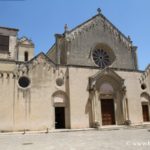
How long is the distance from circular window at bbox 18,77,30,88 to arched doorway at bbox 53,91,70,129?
9.63 ft

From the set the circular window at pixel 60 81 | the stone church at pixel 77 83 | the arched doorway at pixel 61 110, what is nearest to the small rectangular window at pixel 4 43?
the stone church at pixel 77 83

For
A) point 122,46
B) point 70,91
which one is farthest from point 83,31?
point 70,91

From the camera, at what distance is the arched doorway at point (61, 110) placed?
70.9 feet

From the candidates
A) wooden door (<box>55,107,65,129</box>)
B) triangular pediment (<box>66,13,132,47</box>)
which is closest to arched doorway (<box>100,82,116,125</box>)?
wooden door (<box>55,107,65,129</box>)

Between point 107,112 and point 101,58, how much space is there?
262 inches

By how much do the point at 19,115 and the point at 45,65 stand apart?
5548 mm

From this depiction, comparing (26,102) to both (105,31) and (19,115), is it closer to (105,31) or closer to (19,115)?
(19,115)

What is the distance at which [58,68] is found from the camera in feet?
73.3

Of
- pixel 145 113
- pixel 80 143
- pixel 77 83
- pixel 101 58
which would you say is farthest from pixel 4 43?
pixel 145 113

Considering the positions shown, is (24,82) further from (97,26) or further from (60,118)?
(97,26)

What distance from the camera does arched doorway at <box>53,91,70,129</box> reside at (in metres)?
21.6

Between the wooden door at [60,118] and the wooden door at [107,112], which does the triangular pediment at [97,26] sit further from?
the wooden door at [107,112]

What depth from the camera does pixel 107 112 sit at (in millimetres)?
23781

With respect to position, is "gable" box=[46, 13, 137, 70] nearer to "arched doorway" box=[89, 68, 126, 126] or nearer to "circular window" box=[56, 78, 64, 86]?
"arched doorway" box=[89, 68, 126, 126]
